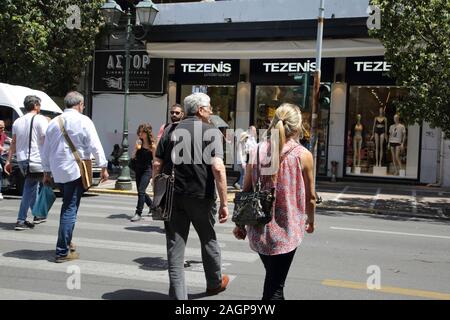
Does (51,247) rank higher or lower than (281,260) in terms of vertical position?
lower

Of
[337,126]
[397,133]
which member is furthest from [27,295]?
[397,133]

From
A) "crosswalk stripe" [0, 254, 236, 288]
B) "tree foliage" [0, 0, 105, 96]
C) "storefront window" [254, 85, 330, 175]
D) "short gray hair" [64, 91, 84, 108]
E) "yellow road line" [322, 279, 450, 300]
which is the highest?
"tree foliage" [0, 0, 105, 96]

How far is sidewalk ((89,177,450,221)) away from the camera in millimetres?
12562

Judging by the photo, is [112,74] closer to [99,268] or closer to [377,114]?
[377,114]

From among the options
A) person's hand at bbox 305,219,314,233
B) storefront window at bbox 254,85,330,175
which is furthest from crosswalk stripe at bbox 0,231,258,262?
storefront window at bbox 254,85,330,175

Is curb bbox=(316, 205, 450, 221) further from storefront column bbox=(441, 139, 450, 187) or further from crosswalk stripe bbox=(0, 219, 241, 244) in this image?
storefront column bbox=(441, 139, 450, 187)

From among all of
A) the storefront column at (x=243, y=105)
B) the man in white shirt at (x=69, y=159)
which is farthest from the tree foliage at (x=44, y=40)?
the man in white shirt at (x=69, y=159)

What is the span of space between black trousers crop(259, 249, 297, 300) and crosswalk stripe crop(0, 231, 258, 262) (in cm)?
259

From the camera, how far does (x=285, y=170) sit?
398 centimetres

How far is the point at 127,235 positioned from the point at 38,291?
2.90 meters

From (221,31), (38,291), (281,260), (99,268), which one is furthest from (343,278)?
(221,31)

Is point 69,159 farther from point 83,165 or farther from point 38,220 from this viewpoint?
point 38,220

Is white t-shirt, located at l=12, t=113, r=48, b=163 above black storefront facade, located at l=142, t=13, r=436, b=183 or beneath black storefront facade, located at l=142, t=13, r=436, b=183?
beneath

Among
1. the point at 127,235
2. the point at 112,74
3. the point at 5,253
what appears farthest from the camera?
the point at 112,74
